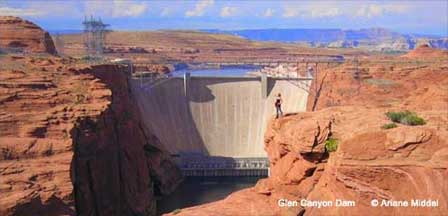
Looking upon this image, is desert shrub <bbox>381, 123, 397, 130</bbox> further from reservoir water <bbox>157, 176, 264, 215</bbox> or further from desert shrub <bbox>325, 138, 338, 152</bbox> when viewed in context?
reservoir water <bbox>157, 176, 264, 215</bbox>

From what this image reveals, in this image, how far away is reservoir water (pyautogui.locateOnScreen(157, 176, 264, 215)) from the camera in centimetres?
6700

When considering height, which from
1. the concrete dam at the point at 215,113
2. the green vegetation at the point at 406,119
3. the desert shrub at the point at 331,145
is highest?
the green vegetation at the point at 406,119

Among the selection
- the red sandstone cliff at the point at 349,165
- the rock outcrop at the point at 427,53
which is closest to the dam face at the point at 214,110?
the rock outcrop at the point at 427,53

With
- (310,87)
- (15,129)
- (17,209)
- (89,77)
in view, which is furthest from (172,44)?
(17,209)

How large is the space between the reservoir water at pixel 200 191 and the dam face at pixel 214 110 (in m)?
5.75

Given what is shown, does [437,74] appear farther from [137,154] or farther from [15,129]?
[15,129]

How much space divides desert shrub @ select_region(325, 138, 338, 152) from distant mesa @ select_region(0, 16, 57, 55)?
64.8 meters

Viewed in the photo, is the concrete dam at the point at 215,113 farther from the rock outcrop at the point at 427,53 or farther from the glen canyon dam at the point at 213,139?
the rock outcrop at the point at 427,53

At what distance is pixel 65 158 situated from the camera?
38.8 m

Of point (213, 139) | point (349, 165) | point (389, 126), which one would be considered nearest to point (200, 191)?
point (213, 139)

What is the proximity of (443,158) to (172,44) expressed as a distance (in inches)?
7081

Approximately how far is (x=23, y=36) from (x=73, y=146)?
4500cm

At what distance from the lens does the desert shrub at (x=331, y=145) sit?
Result: 22.2m

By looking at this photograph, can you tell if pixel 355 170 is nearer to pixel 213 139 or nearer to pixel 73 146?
pixel 73 146
